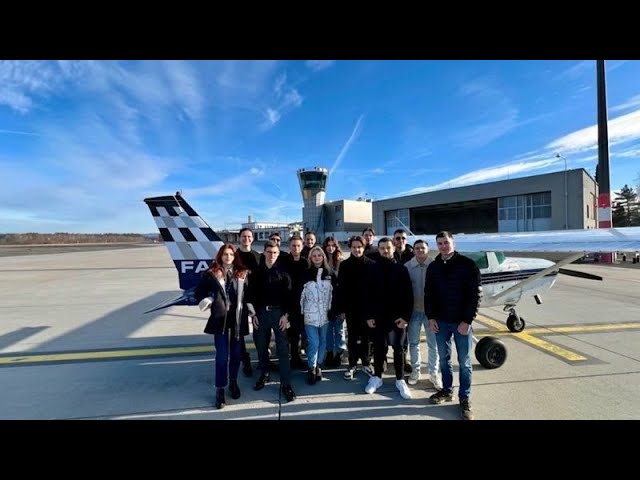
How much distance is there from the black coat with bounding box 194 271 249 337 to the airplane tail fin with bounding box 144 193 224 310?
1997 millimetres

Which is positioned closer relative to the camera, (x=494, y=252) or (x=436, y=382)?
(x=436, y=382)

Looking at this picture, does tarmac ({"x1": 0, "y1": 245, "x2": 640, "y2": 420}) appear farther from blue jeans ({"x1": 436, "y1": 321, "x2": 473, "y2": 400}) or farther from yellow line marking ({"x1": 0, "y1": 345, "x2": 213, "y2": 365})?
blue jeans ({"x1": 436, "y1": 321, "x2": 473, "y2": 400})

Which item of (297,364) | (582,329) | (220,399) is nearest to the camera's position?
(220,399)

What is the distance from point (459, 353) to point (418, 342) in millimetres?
671

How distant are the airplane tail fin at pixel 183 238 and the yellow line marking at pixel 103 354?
3.42 ft

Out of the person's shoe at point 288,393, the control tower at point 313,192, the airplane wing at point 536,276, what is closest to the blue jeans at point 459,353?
the person's shoe at point 288,393

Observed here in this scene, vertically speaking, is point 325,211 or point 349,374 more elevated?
point 325,211

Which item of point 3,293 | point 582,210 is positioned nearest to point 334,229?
point 582,210

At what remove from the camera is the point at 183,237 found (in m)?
5.13

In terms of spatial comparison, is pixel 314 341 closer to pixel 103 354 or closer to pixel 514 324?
pixel 103 354

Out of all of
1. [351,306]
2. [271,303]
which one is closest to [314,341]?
[351,306]

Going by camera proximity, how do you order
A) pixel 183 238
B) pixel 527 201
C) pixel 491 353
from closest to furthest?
pixel 491 353, pixel 183 238, pixel 527 201

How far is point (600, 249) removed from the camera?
3076 millimetres
